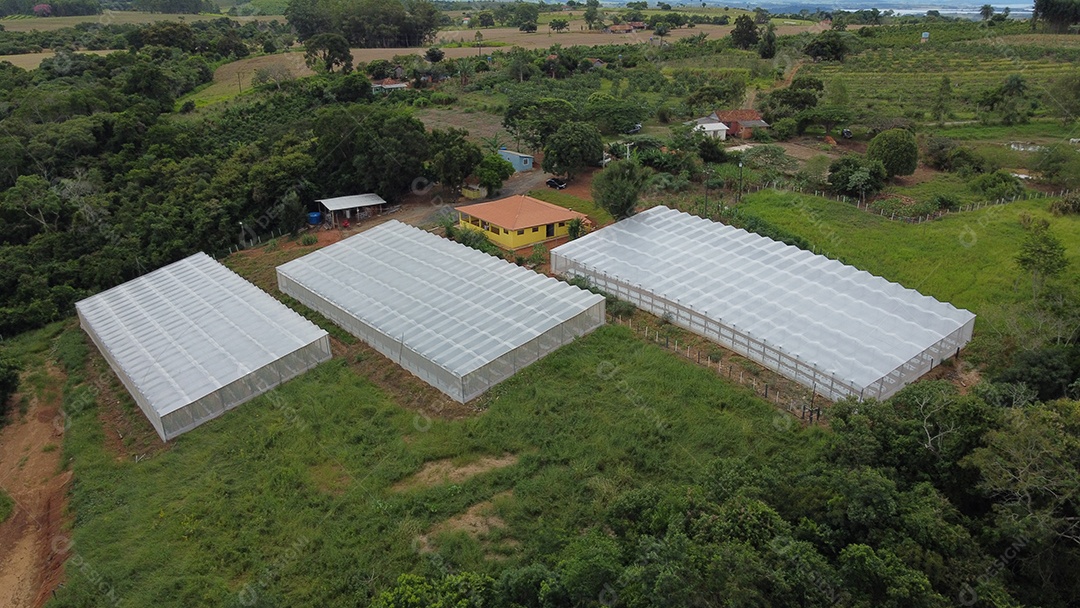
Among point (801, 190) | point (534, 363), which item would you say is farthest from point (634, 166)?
point (534, 363)

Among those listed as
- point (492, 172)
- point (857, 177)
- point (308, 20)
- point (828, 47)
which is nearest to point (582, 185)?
point (492, 172)

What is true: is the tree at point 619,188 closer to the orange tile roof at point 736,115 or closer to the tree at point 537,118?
the tree at point 537,118

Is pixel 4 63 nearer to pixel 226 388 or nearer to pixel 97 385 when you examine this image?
pixel 97 385

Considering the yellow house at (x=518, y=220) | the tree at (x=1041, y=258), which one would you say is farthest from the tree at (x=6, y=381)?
the tree at (x=1041, y=258)

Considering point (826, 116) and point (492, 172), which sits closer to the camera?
point (492, 172)

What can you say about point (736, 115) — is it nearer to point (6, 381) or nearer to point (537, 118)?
point (537, 118)

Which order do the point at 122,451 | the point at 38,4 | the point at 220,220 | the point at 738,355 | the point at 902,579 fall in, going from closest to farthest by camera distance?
the point at 902,579, the point at 122,451, the point at 738,355, the point at 220,220, the point at 38,4
